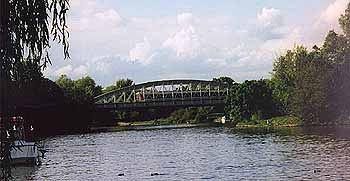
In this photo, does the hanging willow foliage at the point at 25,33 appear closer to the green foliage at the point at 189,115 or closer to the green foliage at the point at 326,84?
the green foliage at the point at 326,84

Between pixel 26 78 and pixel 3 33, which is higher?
pixel 3 33

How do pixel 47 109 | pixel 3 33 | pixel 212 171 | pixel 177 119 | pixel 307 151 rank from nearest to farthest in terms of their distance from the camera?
pixel 3 33, pixel 212 171, pixel 307 151, pixel 47 109, pixel 177 119

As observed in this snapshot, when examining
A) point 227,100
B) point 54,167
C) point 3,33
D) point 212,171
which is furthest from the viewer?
point 227,100

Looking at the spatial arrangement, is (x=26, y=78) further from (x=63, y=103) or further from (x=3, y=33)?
(x=63, y=103)

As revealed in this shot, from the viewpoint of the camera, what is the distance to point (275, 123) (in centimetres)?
11994

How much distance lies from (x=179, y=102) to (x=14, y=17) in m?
149

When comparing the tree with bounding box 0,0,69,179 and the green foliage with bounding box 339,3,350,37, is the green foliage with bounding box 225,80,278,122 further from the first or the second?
the tree with bounding box 0,0,69,179

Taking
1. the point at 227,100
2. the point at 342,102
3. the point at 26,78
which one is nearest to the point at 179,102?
the point at 227,100

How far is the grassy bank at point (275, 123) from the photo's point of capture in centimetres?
11456

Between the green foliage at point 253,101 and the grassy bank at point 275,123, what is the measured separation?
5008mm

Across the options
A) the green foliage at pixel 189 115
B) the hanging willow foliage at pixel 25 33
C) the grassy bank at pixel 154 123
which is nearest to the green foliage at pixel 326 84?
the grassy bank at pixel 154 123

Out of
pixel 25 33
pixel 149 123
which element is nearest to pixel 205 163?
pixel 25 33

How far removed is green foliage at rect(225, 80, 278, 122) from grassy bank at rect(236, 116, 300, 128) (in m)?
5.01

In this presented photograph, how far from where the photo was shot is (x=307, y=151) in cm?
5306
